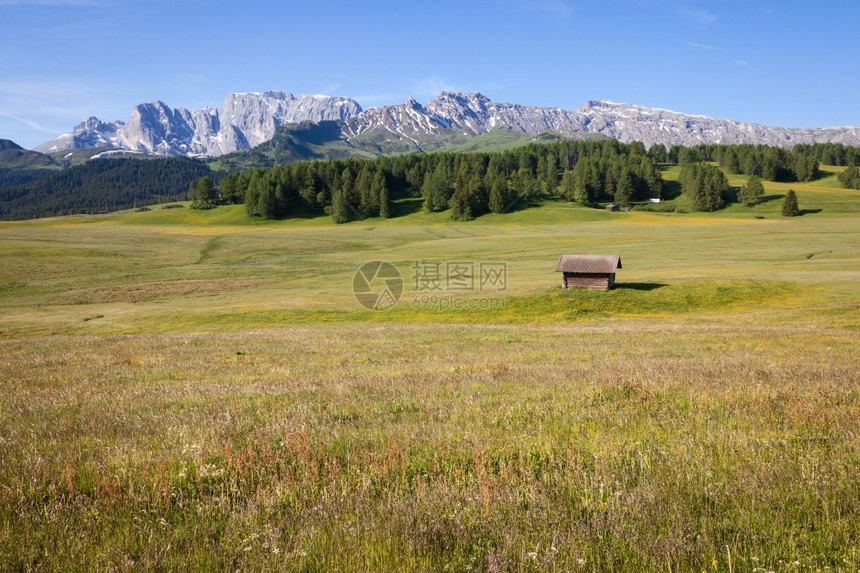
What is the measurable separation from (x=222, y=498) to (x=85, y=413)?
564 centimetres

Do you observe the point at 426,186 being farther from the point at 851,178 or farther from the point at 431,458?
the point at 431,458

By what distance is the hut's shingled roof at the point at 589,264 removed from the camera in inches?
1881

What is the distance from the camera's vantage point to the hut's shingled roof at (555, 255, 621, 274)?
157 feet

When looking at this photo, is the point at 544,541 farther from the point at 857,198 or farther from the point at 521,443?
the point at 857,198

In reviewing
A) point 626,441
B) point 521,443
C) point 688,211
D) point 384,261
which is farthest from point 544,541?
point 688,211

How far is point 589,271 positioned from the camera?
47875 millimetres

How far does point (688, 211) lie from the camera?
150250 mm

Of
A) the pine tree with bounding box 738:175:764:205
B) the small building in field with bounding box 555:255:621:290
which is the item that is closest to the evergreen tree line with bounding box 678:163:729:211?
the pine tree with bounding box 738:175:764:205

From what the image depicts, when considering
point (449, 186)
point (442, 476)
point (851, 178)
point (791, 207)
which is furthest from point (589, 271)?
point (851, 178)

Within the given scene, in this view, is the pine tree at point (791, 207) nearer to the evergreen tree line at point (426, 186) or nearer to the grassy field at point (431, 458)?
the evergreen tree line at point (426, 186)

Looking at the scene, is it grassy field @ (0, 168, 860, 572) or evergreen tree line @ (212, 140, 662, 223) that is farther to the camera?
evergreen tree line @ (212, 140, 662, 223)

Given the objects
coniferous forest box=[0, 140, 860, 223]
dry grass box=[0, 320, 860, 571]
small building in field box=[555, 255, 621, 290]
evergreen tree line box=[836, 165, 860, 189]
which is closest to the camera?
dry grass box=[0, 320, 860, 571]

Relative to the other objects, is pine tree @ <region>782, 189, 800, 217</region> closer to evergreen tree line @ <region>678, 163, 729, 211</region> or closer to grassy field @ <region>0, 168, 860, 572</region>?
evergreen tree line @ <region>678, 163, 729, 211</region>

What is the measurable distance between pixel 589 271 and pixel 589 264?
887 mm
